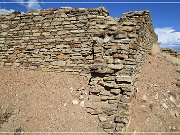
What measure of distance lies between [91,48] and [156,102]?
240 centimetres

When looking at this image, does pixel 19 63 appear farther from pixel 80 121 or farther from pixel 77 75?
pixel 80 121

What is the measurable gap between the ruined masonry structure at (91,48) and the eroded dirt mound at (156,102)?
37cm

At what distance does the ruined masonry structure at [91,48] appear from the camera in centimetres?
614

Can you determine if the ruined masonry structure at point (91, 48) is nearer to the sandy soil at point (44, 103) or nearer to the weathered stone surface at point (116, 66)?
the weathered stone surface at point (116, 66)

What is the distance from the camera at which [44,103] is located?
21.2ft

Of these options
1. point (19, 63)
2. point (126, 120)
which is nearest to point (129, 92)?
point (126, 120)

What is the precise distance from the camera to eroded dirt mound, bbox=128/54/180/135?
6.05m

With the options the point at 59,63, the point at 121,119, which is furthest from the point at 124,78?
the point at 59,63

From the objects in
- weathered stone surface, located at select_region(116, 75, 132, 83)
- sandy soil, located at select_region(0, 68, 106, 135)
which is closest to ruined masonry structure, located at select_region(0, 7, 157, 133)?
weathered stone surface, located at select_region(116, 75, 132, 83)

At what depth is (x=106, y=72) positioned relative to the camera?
6.38 metres

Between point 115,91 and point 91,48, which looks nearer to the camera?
point 115,91

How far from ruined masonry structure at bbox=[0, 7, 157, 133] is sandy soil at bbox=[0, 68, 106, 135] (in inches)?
11.3

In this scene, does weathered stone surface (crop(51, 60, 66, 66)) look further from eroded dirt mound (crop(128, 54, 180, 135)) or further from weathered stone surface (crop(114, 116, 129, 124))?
weathered stone surface (crop(114, 116, 129, 124))

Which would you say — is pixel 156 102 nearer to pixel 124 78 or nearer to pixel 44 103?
pixel 124 78
